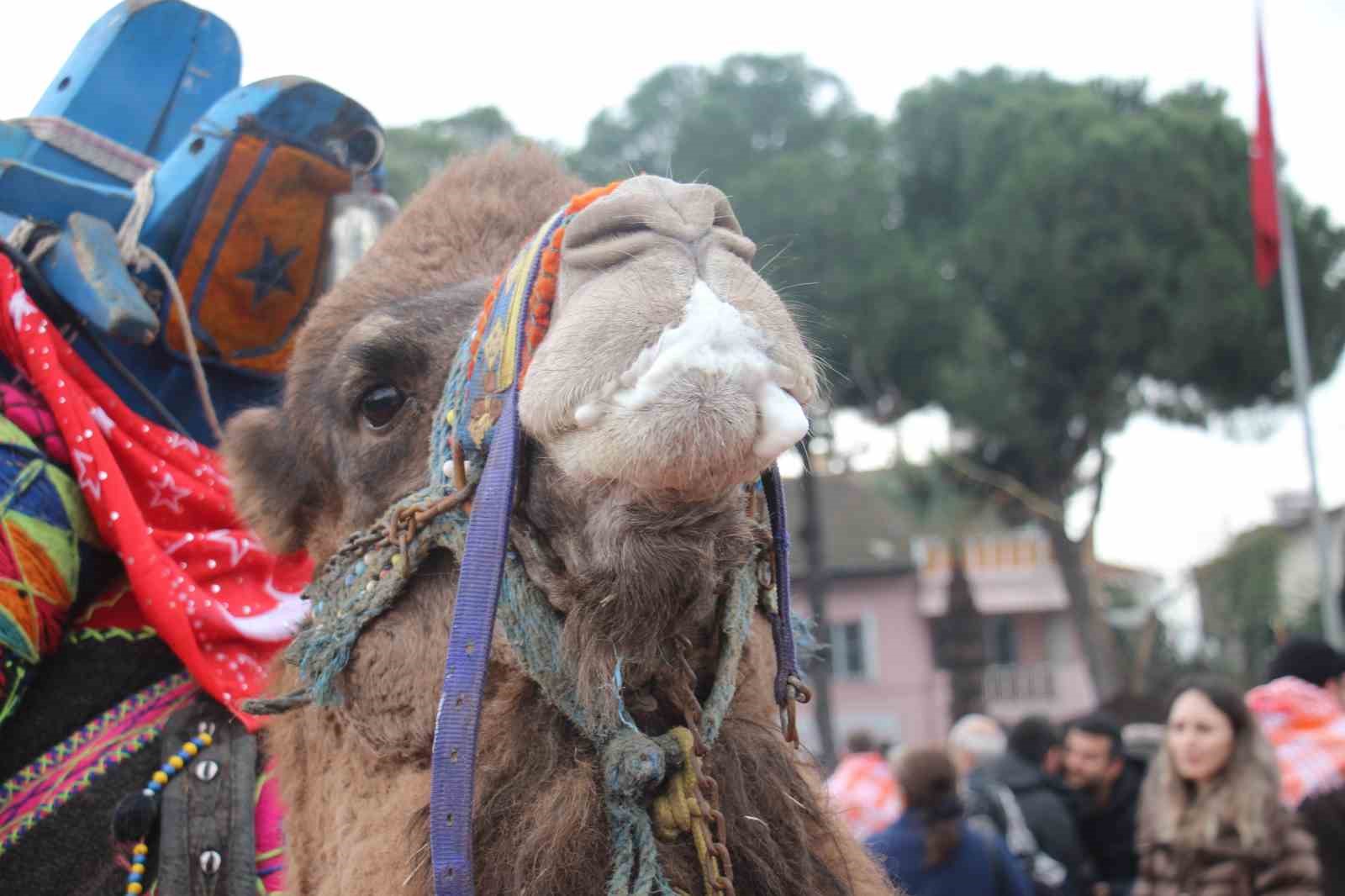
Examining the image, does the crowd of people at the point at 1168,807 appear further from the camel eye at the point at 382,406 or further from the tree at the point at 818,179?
the tree at the point at 818,179

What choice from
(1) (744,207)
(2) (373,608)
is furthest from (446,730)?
(1) (744,207)

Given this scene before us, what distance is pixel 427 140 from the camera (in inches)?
750

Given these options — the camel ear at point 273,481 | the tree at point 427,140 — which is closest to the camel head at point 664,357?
the camel ear at point 273,481

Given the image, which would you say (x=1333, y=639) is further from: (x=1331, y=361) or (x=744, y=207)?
(x=1331, y=361)

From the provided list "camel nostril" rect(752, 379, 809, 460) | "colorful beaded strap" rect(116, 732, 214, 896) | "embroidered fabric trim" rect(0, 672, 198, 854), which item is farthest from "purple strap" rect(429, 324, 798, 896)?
"embroidered fabric trim" rect(0, 672, 198, 854)

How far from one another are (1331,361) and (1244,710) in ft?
73.1

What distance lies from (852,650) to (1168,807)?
101 feet

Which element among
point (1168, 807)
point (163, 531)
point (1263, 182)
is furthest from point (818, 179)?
point (163, 531)

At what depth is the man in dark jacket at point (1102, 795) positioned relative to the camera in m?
7.02

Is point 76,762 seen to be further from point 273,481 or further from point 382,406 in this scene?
point 382,406

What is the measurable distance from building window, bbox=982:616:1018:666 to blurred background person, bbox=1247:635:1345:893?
30.6 metres

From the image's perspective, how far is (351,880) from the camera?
197cm

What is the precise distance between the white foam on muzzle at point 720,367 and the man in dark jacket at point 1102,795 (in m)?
6.17

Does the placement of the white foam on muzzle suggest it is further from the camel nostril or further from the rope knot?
the rope knot
